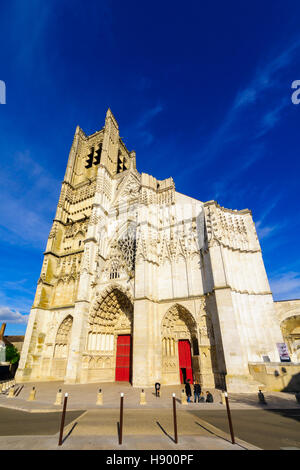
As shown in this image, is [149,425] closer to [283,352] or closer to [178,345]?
[178,345]

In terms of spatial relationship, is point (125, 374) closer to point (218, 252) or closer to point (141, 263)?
point (141, 263)

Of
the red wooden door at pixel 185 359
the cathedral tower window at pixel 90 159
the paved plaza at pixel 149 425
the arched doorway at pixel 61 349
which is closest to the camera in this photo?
the paved plaza at pixel 149 425

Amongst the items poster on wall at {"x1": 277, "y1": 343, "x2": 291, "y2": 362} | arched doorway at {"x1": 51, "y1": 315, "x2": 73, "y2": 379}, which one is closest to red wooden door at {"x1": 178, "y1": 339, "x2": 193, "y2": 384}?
poster on wall at {"x1": 277, "y1": 343, "x2": 291, "y2": 362}

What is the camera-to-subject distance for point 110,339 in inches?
666

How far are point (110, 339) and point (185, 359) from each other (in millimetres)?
6414

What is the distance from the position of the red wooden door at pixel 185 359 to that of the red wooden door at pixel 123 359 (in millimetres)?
4479

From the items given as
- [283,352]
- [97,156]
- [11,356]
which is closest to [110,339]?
[283,352]

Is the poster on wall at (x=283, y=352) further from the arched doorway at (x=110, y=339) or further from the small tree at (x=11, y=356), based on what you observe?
the small tree at (x=11, y=356)

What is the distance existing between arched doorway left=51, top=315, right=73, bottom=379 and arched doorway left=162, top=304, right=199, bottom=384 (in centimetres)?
912

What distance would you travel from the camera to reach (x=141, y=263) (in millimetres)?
15219

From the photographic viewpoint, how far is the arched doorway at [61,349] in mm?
17250

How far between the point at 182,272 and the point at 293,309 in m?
9.01

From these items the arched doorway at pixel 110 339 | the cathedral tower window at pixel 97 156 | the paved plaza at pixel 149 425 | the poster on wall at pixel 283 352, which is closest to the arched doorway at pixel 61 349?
the arched doorway at pixel 110 339

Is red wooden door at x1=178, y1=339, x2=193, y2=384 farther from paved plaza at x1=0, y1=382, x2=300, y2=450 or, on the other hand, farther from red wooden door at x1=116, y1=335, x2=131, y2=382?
paved plaza at x1=0, y1=382, x2=300, y2=450
